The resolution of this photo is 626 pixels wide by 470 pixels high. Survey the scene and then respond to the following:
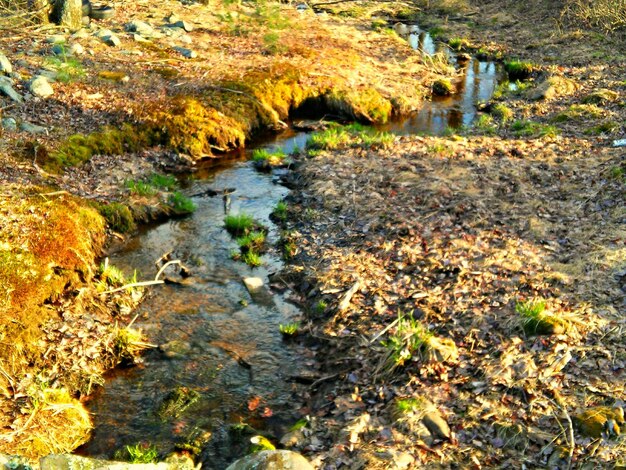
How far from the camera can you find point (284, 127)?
56.8ft

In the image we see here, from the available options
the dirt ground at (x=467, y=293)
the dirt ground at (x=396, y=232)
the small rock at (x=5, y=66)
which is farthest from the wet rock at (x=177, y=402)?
the small rock at (x=5, y=66)

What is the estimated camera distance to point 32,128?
42.4ft

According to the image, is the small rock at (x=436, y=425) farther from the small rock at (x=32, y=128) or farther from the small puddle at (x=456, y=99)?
the small puddle at (x=456, y=99)

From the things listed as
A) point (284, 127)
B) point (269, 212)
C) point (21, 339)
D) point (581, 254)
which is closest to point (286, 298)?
point (269, 212)

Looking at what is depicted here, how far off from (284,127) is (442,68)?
27.2 feet

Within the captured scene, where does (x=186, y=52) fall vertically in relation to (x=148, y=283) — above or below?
above

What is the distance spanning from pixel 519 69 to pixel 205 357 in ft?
58.2

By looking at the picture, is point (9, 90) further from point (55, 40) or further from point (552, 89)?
point (552, 89)

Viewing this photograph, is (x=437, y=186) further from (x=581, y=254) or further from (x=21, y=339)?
(x=21, y=339)

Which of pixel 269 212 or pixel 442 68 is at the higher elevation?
pixel 442 68

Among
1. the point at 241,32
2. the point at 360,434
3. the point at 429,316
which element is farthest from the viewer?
the point at 241,32

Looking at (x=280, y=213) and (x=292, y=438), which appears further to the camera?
(x=280, y=213)

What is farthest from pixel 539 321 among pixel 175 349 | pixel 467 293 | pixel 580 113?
pixel 580 113

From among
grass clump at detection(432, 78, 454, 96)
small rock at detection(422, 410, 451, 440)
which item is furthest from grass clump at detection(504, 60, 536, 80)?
small rock at detection(422, 410, 451, 440)
